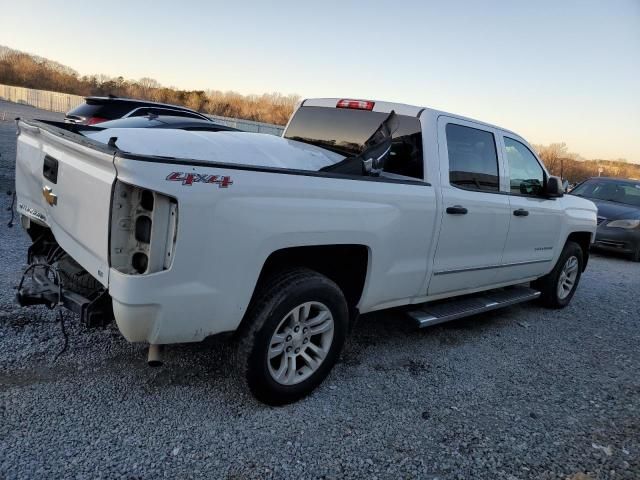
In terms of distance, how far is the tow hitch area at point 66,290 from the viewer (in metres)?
2.60

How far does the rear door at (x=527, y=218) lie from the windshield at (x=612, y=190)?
7242 mm

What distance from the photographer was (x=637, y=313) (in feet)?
20.6

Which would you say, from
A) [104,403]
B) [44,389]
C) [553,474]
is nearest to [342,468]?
[553,474]

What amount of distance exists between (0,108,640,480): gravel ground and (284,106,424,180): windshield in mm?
1560

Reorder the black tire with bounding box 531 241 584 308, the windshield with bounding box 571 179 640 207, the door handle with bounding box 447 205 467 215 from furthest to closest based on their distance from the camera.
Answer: the windshield with bounding box 571 179 640 207 < the black tire with bounding box 531 241 584 308 < the door handle with bounding box 447 205 467 215

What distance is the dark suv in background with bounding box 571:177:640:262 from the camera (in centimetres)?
1010

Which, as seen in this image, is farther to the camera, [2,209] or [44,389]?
[2,209]

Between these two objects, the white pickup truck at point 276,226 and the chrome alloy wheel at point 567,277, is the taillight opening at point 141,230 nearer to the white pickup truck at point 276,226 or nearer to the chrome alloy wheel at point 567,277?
the white pickup truck at point 276,226

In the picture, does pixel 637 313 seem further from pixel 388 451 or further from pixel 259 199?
pixel 259 199

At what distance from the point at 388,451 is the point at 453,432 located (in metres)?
0.52

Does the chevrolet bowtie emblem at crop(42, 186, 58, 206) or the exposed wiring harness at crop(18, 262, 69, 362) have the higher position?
the chevrolet bowtie emblem at crop(42, 186, 58, 206)

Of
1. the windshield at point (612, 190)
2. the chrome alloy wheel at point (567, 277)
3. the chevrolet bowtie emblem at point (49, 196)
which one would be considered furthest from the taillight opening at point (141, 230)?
the windshield at point (612, 190)

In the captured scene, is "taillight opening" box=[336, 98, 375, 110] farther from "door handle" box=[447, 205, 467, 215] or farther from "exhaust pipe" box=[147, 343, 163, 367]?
"exhaust pipe" box=[147, 343, 163, 367]

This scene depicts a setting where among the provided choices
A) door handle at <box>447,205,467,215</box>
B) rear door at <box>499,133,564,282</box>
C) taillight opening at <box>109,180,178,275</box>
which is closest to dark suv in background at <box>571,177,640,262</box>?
rear door at <box>499,133,564,282</box>
